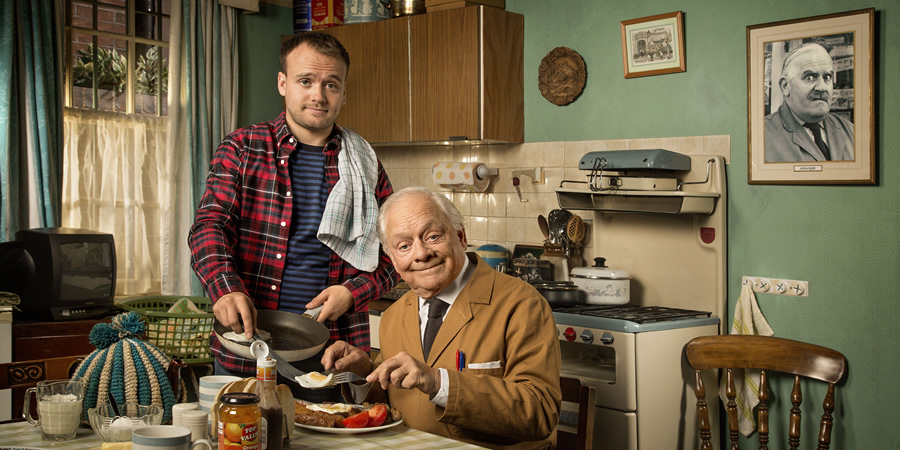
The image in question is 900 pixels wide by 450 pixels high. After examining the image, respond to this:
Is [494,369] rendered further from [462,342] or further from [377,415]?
[377,415]

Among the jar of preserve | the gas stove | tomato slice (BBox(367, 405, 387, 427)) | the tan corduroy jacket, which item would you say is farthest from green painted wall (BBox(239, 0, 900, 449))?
the jar of preserve

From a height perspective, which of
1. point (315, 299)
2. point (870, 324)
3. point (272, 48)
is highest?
point (272, 48)

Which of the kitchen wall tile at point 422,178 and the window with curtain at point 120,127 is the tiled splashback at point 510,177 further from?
the window with curtain at point 120,127

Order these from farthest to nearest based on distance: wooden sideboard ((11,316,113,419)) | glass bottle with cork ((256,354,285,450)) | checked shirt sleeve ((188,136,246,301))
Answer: wooden sideboard ((11,316,113,419)) → checked shirt sleeve ((188,136,246,301)) → glass bottle with cork ((256,354,285,450))

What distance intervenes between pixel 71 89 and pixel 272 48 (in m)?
1.18

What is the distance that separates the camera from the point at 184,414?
1.54 m

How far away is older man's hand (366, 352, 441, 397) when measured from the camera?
166 centimetres

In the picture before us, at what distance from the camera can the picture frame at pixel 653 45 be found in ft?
11.3

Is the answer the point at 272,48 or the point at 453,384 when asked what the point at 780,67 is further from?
the point at 272,48

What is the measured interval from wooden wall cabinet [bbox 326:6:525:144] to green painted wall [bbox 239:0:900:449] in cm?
27

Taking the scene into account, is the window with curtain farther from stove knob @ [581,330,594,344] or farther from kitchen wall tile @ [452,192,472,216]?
stove knob @ [581,330,594,344]

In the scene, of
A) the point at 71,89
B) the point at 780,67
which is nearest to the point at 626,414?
the point at 780,67

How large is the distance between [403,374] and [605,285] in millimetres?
1809

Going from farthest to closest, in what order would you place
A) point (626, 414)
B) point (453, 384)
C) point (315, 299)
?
point (626, 414), point (315, 299), point (453, 384)
